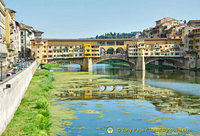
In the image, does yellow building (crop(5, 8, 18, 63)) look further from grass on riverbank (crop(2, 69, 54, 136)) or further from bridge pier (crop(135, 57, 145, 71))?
bridge pier (crop(135, 57, 145, 71))

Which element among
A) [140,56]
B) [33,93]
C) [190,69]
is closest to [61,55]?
[140,56]

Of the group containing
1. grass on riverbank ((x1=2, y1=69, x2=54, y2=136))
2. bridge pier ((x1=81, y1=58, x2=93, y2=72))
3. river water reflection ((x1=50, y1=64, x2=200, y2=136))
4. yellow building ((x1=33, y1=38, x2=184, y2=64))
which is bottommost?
river water reflection ((x1=50, y1=64, x2=200, y2=136))

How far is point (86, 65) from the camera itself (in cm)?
8650

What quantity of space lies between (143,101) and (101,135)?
14.8 meters

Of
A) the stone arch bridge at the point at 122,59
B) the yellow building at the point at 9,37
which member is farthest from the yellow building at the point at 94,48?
the yellow building at the point at 9,37

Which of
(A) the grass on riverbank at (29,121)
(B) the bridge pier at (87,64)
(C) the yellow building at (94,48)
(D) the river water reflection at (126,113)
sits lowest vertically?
(D) the river water reflection at (126,113)

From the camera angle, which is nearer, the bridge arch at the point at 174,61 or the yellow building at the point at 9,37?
the yellow building at the point at 9,37

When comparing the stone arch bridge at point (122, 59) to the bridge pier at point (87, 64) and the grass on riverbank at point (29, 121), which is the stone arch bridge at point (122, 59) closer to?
the bridge pier at point (87, 64)

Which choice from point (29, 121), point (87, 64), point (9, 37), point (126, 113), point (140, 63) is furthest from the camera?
point (140, 63)

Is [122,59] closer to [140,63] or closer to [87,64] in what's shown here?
[140,63]

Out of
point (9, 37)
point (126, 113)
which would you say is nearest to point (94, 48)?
point (9, 37)

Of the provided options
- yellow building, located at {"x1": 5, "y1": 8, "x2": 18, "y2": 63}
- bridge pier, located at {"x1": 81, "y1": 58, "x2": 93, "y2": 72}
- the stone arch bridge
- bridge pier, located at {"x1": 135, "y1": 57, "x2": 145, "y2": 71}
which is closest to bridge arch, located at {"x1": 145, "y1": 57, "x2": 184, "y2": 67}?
the stone arch bridge

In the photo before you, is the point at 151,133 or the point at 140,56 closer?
the point at 151,133

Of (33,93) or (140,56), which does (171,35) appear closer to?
(140,56)
